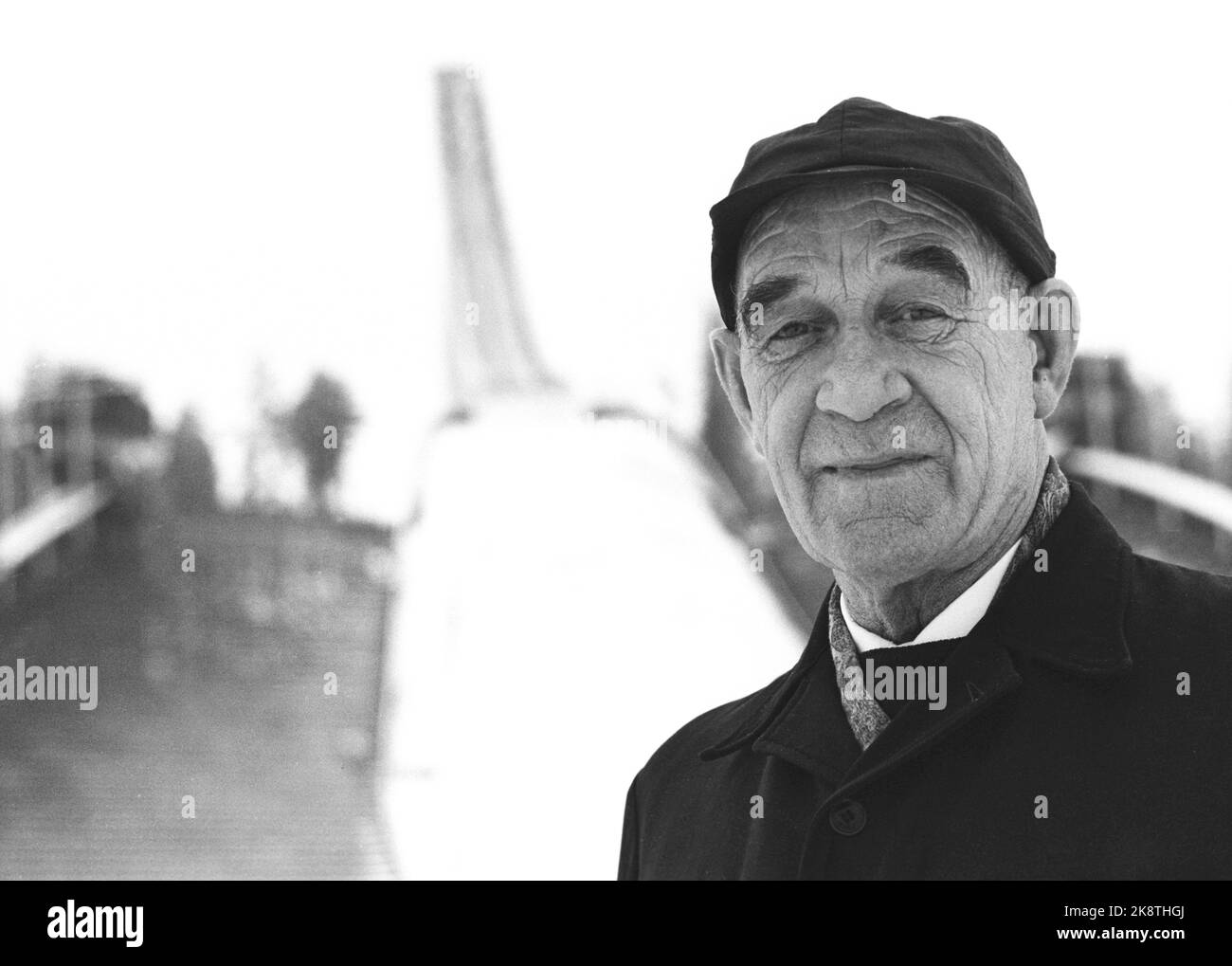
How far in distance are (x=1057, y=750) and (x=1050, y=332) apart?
0.42 m

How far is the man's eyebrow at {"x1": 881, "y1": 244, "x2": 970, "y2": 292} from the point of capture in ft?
4.51

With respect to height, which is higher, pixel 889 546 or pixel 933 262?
pixel 933 262

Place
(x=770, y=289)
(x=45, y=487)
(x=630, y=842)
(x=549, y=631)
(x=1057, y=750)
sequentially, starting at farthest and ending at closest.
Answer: (x=45, y=487), (x=549, y=631), (x=630, y=842), (x=770, y=289), (x=1057, y=750)

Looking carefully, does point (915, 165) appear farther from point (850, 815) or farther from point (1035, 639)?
point (850, 815)

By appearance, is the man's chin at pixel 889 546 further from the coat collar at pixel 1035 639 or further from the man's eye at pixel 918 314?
the man's eye at pixel 918 314

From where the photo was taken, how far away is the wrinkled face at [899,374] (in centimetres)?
138

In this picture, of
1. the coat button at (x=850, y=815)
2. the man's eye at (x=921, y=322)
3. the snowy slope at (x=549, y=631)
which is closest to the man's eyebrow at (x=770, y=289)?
the man's eye at (x=921, y=322)

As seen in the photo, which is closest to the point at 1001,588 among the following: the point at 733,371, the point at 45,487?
the point at 733,371

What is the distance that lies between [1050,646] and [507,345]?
5231mm

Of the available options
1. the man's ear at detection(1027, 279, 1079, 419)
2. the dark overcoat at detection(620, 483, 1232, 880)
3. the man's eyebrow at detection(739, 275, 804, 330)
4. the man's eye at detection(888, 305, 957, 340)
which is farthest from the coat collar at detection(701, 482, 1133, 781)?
the man's eyebrow at detection(739, 275, 804, 330)

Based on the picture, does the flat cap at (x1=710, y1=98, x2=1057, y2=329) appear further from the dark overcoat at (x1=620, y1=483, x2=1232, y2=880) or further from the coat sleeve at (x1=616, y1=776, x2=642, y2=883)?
the coat sleeve at (x1=616, y1=776, x2=642, y2=883)

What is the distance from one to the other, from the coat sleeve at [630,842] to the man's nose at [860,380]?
0.58 m

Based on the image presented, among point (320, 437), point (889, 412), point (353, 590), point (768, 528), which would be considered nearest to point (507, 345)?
point (320, 437)

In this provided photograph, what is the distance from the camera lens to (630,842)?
168 cm
